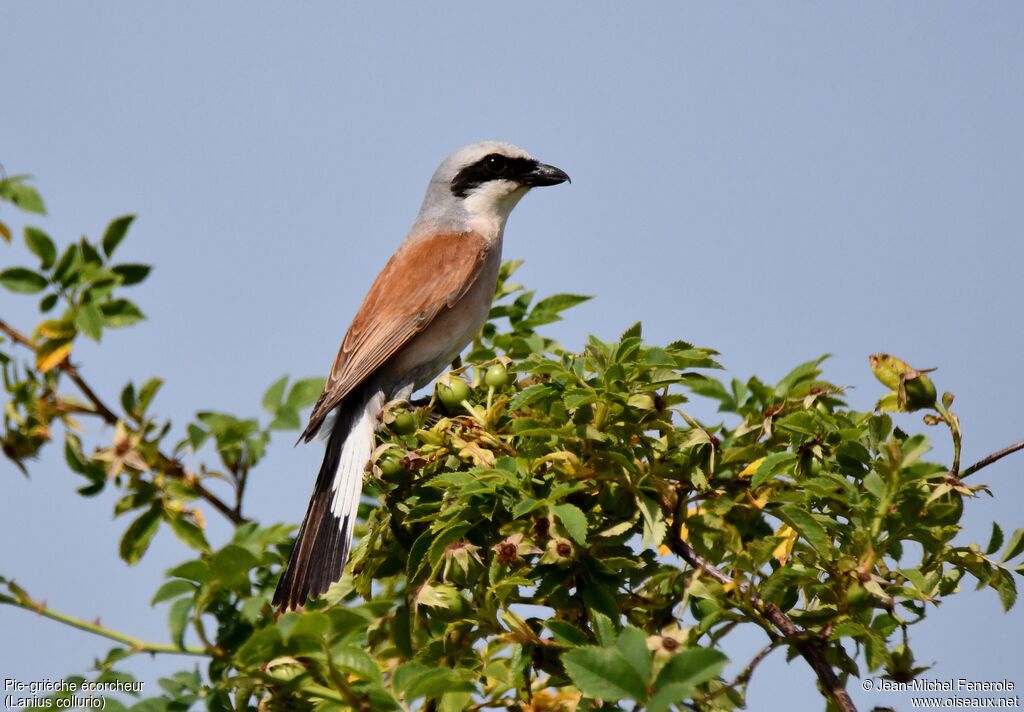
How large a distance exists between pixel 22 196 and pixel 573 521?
122cm

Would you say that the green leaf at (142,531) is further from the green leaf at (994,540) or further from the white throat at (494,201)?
the white throat at (494,201)

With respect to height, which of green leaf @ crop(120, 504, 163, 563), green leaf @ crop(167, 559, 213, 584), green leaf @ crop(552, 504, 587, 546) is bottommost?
green leaf @ crop(167, 559, 213, 584)

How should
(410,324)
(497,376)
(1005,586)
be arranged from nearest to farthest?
(1005,586)
(497,376)
(410,324)

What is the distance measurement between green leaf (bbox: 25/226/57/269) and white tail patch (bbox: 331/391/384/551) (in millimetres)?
1022

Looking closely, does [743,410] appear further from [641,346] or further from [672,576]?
[672,576]

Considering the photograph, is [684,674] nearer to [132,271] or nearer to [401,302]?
[132,271]

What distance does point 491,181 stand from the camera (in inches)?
195

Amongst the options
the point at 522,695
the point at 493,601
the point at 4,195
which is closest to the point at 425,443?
the point at 493,601

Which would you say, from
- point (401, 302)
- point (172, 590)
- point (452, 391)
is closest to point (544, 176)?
point (401, 302)

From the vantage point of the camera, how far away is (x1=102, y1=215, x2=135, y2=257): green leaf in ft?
7.36

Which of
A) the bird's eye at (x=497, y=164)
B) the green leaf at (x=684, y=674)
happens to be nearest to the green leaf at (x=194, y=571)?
the green leaf at (x=684, y=674)

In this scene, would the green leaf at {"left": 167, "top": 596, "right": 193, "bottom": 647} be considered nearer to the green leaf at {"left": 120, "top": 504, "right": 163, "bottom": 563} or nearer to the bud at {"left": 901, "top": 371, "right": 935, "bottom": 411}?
the green leaf at {"left": 120, "top": 504, "right": 163, "bottom": 563}

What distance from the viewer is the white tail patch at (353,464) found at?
10.7 feet

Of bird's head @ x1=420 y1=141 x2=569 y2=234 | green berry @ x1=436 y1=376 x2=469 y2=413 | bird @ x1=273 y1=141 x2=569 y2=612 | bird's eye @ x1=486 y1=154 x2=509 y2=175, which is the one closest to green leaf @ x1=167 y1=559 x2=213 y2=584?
green berry @ x1=436 y1=376 x2=469 y2=413
